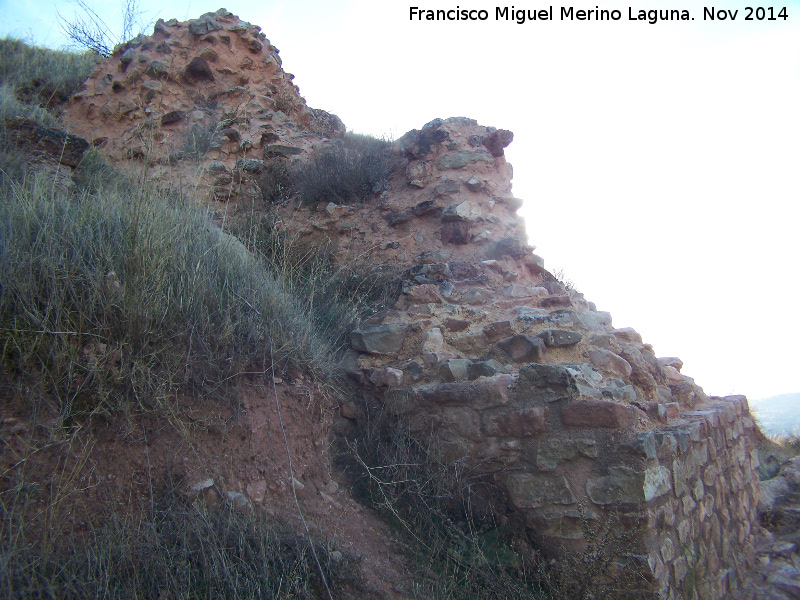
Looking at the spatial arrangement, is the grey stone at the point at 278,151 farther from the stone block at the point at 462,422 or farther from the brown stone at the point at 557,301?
the stone block at the point at 462,422

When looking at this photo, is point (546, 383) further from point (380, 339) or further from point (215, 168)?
point (215, 168)

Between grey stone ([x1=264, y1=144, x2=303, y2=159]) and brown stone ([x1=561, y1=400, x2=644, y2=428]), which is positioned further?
grey stone ([x1=264, y1=144, x2=303, y2=159])

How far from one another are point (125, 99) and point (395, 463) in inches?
208

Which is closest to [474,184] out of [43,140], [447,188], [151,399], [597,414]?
[447,188]

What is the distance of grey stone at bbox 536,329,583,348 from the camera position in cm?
292

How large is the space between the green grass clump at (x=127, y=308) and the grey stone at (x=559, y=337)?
4.13 ft

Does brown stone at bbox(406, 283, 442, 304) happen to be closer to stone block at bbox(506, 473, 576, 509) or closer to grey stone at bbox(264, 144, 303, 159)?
stone block at bbox(506, 473, 576, 509)

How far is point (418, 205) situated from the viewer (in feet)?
14.8

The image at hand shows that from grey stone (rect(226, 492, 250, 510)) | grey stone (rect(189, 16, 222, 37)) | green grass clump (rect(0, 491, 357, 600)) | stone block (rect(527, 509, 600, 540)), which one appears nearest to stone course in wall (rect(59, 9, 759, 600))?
stone block (rect(527, 509, 600, 540))

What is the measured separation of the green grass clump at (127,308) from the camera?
2.04m

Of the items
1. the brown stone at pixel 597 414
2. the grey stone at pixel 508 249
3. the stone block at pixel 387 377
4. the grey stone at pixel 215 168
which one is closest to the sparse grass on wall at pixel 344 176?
the grey stone at pixel 215 168

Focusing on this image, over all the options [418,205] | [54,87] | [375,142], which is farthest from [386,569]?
[54,87]

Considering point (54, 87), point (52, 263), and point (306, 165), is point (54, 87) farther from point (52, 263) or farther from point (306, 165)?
point (52, 263)

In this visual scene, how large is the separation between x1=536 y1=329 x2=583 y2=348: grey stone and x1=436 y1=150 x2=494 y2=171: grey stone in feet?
7.44
